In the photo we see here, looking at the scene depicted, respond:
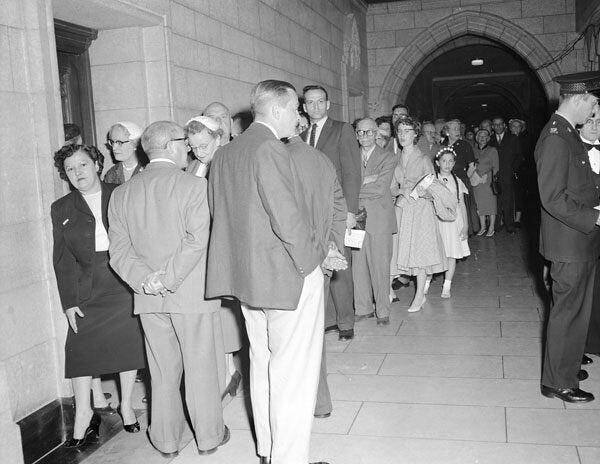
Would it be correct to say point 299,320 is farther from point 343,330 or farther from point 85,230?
point 343,330

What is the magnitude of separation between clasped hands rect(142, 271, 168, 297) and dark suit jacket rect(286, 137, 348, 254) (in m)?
0.71

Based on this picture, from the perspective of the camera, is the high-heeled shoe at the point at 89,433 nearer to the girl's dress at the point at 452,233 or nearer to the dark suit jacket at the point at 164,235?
the dark suit jacket at the point at 164,235

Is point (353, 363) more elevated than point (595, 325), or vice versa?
point (595, 325)

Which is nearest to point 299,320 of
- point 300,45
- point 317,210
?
point 317,210

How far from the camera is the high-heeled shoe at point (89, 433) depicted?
330 cm

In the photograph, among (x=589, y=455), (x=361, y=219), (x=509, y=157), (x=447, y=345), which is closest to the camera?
(x=589, y=455)

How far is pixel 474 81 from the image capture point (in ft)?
72.1

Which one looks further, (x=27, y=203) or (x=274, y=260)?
(x=27, y=203)

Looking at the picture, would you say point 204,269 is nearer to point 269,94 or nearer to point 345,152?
point 269,94

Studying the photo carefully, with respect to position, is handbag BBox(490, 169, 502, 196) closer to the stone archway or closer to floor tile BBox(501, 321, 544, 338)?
the stone archway

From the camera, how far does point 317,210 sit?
2.88m

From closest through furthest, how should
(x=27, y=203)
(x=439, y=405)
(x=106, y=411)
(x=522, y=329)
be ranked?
(x=27, y=203) < (x=439, y=405) < (x=106, y=411) < (x=522, y=329)

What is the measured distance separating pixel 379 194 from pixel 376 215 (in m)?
0.16

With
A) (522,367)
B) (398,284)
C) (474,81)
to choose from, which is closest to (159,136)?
(522,367)
